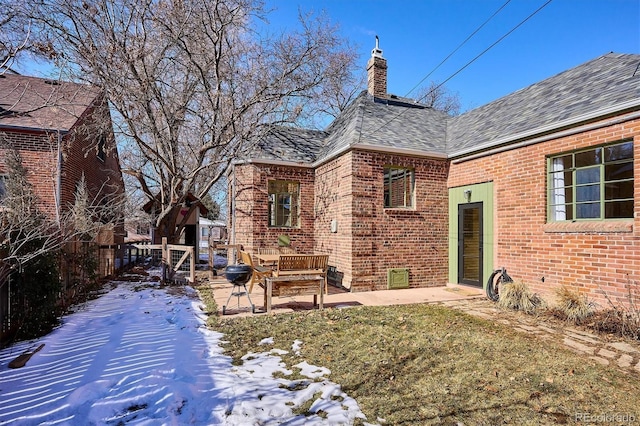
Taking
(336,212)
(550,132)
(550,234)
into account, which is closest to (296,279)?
(336,212)

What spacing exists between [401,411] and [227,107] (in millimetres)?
10889

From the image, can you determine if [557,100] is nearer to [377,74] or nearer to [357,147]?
[357,147]

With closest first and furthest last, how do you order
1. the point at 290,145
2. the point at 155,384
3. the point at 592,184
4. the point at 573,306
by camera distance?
the point at 155,384 → the point at 573,306 → the point at 592,184 → the point at 290,145

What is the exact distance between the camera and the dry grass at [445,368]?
3070 millimetres

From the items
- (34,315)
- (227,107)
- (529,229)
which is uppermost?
(227,107)

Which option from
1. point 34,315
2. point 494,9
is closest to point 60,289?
point 34,315

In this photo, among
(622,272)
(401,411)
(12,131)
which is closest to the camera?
(401,411)

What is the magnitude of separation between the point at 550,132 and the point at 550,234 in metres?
2.25

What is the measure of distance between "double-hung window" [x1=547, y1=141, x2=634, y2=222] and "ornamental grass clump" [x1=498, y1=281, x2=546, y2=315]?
1.69 m

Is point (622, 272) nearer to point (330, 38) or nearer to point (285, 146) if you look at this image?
point (285, 146)

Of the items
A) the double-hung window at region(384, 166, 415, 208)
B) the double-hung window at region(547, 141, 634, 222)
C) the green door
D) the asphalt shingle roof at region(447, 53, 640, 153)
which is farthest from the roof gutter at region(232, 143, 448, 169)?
the double-hung window at region(547, 141, 634, 222)

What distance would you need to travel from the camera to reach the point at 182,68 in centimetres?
1212

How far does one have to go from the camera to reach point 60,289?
215 inches

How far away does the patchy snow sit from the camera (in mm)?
2977
